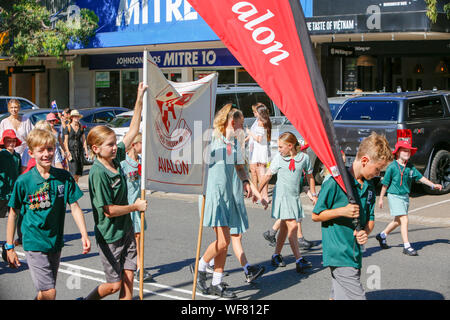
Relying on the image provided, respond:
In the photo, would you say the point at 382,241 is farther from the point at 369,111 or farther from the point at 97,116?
the point at 97,116

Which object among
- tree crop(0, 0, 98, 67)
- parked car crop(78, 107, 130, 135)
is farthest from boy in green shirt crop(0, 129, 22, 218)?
tree crop(0, 0, 98, 67)

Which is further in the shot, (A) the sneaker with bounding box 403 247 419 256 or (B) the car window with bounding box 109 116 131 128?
(B) the car window with bounding box 109 116 131 128

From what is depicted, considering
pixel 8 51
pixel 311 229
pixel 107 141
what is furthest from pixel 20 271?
pixel 8 51

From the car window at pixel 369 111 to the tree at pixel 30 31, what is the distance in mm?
11978

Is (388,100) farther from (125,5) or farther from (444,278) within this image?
(125,5)

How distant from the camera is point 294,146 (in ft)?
25.7

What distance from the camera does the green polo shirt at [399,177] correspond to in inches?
334

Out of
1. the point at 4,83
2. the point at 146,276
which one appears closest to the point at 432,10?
the point at 146,276

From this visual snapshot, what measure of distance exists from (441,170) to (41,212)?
376 inches

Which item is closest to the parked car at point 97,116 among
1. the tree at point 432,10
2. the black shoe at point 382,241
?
the tree at point 432,10

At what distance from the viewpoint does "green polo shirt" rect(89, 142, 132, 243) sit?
5.15m

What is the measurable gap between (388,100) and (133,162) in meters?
6.90

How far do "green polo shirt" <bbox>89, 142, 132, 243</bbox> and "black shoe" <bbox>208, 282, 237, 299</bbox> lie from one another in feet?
5.21

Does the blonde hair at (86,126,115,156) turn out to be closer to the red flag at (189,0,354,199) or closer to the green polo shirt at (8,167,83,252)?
the green polo shirt at (8,167,83,252)
